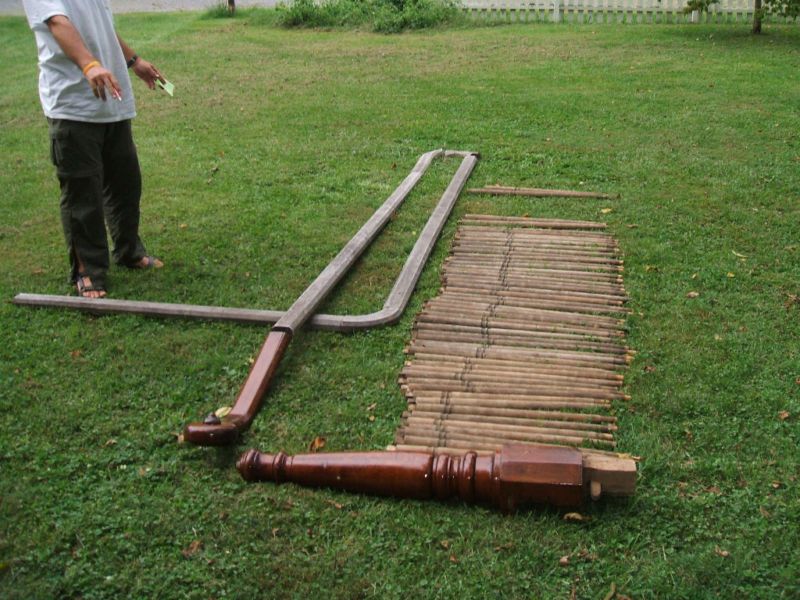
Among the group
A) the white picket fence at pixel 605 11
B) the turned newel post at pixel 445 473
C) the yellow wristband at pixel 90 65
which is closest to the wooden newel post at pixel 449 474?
the turned newel post at pixel 445 473

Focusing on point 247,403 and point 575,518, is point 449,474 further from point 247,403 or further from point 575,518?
point 247,403

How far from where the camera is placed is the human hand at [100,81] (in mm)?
4637

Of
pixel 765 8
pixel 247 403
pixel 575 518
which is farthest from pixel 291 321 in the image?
pixel 765 8

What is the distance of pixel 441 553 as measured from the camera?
310cm

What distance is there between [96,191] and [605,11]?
12720mm

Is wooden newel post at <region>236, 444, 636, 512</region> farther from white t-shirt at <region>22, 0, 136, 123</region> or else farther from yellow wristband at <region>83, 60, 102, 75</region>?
white t-shirt at <region>22, 0, 136, 123</region>

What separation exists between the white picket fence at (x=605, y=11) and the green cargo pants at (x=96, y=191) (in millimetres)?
11760

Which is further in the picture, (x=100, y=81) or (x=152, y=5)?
(x=152, y=5)

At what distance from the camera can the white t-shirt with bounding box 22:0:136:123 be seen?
4844 millimetres

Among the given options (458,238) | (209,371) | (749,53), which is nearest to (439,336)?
(209,371)

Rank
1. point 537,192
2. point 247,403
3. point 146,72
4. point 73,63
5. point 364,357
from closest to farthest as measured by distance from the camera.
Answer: point 247,403
point 364,357
point 73,63
point 146,72
point 537,192

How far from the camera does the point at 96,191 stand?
517 cm

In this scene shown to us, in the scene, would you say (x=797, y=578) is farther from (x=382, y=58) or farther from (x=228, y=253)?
(x=382, y=58)

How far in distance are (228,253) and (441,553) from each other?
3247 mm
